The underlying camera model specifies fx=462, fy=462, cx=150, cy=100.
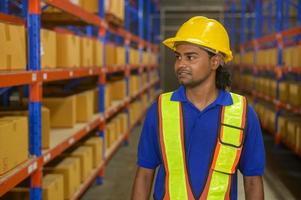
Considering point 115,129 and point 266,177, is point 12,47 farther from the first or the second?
point 115,129

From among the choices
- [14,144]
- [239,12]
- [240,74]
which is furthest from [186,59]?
[239,12]

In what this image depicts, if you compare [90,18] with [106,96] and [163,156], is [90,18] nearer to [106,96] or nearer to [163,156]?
[106,96]

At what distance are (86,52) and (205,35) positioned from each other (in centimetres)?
315

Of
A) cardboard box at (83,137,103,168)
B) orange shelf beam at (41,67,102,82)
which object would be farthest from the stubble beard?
cardboard box at (83,137,103,168)

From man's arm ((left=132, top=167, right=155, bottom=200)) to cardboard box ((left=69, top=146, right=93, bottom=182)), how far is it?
8.95 ft

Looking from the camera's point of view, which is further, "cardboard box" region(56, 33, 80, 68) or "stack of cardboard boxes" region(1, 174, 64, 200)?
"cardboard box" region(56, 33, 80, 68)

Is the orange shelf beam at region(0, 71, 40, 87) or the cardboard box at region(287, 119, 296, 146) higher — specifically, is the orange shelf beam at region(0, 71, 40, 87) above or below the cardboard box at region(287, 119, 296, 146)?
above

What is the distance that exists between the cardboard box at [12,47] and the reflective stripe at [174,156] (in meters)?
1.23

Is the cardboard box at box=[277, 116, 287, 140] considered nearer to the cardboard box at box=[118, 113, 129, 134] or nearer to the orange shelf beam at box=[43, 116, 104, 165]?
the cardboard box at box=[118, 113, 129, 134]

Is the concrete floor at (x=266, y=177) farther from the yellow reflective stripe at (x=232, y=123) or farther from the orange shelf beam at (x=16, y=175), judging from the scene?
the yellow reflective stripe at (x=232, y=123)

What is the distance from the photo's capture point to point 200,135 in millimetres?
2355

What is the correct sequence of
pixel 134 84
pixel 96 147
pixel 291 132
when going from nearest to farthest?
pixel 96 147 < pixel 291 132 < pixel 134 84

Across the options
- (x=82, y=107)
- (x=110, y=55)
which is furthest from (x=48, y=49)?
(x=110, y=55)

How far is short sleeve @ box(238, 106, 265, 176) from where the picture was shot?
2391 millimetres
